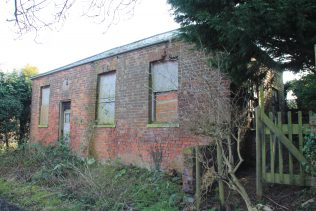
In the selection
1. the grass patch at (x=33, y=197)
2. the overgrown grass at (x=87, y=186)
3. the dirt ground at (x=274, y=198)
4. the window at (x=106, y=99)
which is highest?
the window at (x=106, y=99)

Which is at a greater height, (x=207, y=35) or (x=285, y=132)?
(x=207, y=35)

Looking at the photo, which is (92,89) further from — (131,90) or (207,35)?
(207,35)

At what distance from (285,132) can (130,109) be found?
6145mm

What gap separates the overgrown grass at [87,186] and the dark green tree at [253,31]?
3.25 meters

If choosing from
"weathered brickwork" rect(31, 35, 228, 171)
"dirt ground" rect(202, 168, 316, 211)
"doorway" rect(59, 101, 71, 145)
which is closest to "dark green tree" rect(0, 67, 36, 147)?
"doorway" rect(59, 101, 71, 145)

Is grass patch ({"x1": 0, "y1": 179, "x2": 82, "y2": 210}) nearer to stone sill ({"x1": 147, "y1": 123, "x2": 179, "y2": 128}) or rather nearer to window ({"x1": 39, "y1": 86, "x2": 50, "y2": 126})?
stone sill ({"x1": 147, "y1": 123, "x2": 179, "y2": 128})

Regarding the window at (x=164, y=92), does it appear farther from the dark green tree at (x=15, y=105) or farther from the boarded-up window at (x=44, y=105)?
the dark green tree at (x=15, y=105)

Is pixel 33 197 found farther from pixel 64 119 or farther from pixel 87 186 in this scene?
pixel 64 119

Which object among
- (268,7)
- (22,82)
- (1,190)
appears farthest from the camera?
(22,82)

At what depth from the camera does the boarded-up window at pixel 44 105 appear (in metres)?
16.0

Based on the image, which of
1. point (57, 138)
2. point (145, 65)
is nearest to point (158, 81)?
point (145, 65)

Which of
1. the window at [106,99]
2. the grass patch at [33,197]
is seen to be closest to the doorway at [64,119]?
the window at [106,99]

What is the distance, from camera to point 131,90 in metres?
10.8

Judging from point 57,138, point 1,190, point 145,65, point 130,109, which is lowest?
point 1,190
